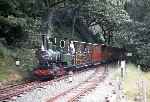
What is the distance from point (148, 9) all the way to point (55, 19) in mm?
11046

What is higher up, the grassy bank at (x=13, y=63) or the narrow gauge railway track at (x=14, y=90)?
the grassy bank at (x=13, y=63)

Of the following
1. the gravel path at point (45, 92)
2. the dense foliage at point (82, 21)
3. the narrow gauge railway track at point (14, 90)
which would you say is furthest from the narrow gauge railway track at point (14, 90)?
the dense foliage at point (82, 21)

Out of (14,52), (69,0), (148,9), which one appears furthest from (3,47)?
(148,9)

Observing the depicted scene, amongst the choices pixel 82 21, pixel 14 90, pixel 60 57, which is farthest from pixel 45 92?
pixel 82 21

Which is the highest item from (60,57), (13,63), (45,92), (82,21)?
(82,21)

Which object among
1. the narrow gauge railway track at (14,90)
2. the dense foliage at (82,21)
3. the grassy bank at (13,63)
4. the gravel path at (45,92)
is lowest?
the gravel path at (45,92)

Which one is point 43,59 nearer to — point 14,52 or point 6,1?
point 14,52

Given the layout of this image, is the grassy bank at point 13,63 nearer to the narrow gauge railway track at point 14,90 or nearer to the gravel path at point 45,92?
the narrow gauge railway track at point 14,90

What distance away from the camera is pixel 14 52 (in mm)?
29016

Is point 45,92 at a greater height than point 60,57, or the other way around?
point 60,57

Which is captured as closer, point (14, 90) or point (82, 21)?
point (14, 90)

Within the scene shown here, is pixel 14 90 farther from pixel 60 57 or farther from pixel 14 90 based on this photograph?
pixel 60 57

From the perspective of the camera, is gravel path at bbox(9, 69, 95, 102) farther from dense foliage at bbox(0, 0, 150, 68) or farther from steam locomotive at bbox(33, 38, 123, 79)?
dense foliage at bbox(0, 0, 150, 68)

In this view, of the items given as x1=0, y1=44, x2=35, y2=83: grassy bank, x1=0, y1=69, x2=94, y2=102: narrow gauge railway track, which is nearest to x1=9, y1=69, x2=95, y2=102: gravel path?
x1=0, y1=69, x2=94, y2=102: narrow gauge railway track
